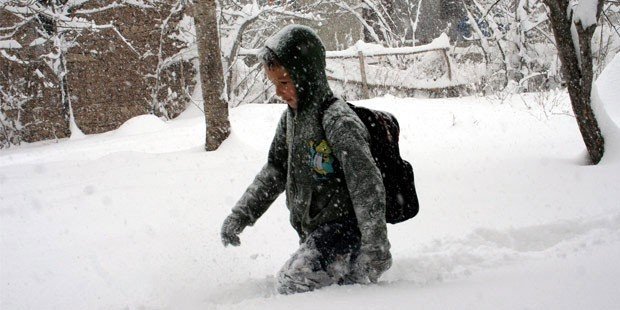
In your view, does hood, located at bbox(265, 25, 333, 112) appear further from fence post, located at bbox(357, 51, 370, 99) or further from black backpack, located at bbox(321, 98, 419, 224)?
fence post, located at bbox(357, 51, 370, 99)

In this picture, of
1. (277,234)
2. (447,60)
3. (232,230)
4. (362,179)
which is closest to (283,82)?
(362,179)

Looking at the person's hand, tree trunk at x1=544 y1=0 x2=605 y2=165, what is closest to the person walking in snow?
the person's hand

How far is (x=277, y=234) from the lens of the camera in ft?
13.5

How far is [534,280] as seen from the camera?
2178 millimetres

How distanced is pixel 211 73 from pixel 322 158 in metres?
4.67

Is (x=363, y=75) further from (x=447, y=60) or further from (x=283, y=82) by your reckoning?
(x=283, y=82)

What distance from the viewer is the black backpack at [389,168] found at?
7.84 ft

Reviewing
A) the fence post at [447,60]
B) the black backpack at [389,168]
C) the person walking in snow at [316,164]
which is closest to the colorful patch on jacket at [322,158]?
the person walking in snow at [316,164]

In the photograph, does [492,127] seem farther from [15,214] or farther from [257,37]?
[257,37]

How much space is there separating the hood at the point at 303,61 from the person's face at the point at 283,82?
0.02m

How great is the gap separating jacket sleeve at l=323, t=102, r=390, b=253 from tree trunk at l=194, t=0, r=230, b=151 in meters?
4.53

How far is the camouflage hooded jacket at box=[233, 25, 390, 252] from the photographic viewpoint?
7.18 feet

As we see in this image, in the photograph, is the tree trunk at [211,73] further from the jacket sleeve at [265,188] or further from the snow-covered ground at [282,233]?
the jacket sleeve at [265,188]

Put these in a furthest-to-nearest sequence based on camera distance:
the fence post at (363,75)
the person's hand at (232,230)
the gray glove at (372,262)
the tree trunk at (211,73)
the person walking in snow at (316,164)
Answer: the fence post at (363,75) < the tree trunk at (211,73) < the person's hand at (232,230) < the person walking in snow at (316,164) < the gray glove at (372,262)
